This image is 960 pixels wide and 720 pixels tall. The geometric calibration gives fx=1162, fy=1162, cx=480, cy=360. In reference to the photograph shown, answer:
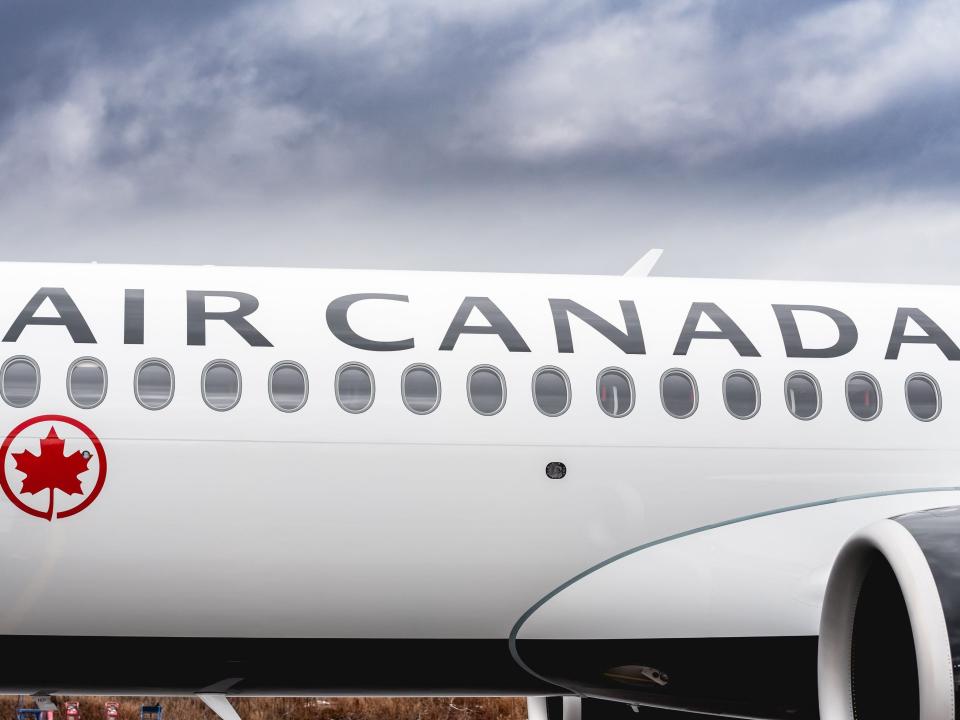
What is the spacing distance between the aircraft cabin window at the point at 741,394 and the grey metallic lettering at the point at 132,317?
375 cm

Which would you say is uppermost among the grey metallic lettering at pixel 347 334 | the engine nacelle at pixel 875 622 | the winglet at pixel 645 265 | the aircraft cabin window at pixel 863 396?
the winglet at pixel 645 265

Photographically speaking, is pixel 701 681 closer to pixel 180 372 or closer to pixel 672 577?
pixel 672 577

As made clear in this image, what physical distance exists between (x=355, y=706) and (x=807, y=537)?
11222 mm

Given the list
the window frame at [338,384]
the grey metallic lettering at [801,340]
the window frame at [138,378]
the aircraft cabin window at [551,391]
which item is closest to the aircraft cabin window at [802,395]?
the grey metallic lettering at [801,340]

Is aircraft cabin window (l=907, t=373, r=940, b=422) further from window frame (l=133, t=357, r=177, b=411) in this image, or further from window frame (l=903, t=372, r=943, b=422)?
window frame (l=133, t=357, r=177, b=411)

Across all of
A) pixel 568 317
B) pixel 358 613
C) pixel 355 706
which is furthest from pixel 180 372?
pixel 355 706

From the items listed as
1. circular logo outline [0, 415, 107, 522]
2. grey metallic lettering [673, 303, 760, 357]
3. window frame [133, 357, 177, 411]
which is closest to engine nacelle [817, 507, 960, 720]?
grey metallic lettering [673, 303, 760, 357]

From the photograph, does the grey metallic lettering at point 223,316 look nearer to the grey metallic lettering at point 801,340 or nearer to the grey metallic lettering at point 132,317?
the grey metallic lettering at point 132,317

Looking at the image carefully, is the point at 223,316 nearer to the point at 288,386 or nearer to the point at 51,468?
the point at 288,386

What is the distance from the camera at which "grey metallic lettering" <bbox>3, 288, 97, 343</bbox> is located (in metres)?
7.11

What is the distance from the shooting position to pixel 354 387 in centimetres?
721

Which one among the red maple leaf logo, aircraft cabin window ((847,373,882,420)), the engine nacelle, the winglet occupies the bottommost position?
the engine nacelle

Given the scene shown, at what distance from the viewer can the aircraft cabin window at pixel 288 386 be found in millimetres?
7109

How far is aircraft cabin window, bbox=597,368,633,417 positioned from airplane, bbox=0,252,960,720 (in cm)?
2
